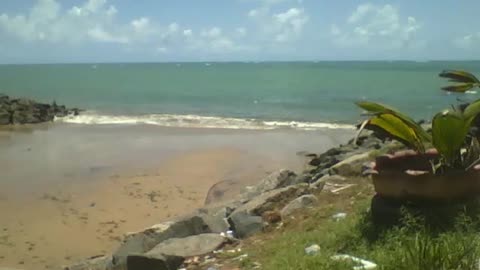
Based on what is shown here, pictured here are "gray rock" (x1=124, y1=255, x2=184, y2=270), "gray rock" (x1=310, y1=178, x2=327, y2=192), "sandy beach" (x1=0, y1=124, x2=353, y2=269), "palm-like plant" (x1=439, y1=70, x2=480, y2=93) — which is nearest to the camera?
"palm-like plant" (x1=439, y1=70, x2=480, y2=93)

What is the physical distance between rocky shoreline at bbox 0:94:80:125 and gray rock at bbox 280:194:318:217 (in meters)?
23.3

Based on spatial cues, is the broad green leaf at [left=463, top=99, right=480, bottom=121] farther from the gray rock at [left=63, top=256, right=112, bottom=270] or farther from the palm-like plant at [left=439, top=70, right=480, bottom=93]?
the gray rock at [left=63, top=256, right=112, bottom=270]

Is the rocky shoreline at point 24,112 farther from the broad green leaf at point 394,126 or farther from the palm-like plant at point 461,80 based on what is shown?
the broad green leaf at point 394,126

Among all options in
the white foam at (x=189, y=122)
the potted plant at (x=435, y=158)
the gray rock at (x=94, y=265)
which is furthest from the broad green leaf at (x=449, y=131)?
the white foam at (x=189, y=122)

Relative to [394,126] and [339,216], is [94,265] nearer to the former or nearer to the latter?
[339,216]

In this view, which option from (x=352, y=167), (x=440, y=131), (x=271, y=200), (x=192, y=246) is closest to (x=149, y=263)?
(x=192, y=246)

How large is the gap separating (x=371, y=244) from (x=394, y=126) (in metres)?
1.00

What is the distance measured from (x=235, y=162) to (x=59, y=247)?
770 centimetres

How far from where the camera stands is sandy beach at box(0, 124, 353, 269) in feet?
32.3

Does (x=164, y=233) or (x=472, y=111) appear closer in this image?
(x=472, y=111)

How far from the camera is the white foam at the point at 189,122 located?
2608cm

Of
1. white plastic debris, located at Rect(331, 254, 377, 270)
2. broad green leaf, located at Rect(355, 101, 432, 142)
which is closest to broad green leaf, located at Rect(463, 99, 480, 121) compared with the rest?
broad green leaf, located at Rect(355, 101, 432, 142)

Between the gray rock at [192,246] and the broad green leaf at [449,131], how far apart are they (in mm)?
2612

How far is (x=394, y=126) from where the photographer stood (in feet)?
16.2
